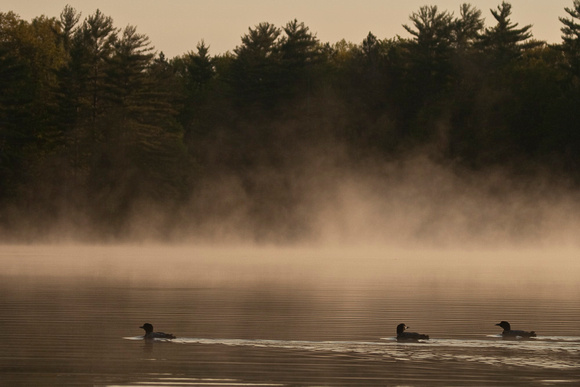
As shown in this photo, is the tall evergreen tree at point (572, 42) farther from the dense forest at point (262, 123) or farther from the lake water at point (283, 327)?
the lake water at point (283, 327)

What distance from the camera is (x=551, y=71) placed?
111500 millimetres

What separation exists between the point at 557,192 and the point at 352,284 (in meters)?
62.4

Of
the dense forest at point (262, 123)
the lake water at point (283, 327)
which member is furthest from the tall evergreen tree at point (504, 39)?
the lake water at point (283, 327)

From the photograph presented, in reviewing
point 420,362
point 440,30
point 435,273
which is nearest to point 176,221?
point 440,30

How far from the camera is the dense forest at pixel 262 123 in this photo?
107 m

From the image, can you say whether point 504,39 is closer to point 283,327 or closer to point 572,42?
point 572,42

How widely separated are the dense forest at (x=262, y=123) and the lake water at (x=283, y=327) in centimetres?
5562

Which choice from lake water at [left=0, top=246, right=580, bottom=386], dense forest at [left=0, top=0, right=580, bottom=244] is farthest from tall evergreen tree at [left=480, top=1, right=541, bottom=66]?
lake water at [left=0, top=246, right=580, bottom=386]

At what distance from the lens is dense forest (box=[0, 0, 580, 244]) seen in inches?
4220

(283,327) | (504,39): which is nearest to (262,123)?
(504,39)

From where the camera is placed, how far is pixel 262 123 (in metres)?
121

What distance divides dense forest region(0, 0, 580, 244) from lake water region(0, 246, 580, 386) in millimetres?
55618

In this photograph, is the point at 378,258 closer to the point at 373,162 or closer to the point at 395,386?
the point at 373,162

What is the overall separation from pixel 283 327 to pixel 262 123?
93.7 m
